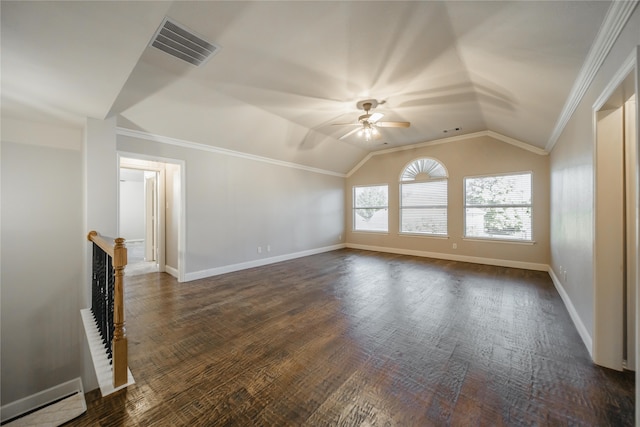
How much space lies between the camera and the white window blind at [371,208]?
7.02 m

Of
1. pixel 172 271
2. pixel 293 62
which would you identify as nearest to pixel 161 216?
pixel 172 271

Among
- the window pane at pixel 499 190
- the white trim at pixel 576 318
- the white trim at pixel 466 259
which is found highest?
the window pane at pixel 499 190

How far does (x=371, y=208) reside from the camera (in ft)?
24.1

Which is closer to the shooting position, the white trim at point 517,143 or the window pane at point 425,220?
the white trim at point 517,143

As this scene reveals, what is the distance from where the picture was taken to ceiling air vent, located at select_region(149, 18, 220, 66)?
2.14 metres

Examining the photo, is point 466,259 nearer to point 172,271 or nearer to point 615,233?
point 615,233

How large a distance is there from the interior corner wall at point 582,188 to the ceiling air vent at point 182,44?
3080 mm

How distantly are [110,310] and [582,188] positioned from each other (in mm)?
4510

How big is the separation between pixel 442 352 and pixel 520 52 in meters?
2.75

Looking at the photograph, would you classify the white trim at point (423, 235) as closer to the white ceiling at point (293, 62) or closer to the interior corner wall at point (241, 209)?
the interior corner wall at point (241, 209)

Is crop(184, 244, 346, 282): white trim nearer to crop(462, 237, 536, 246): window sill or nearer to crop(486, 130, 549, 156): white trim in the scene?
crop(462, 237, 536, 246): window sill

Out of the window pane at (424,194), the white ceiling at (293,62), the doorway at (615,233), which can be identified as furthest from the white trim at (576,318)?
the window pane at (424,194)

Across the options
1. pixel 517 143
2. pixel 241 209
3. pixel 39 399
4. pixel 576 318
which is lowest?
pixel 39 399

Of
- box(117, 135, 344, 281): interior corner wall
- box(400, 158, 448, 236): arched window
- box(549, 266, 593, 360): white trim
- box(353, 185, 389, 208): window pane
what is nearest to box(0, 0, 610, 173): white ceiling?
box(117, 135, 344, 281): interior corner wall
